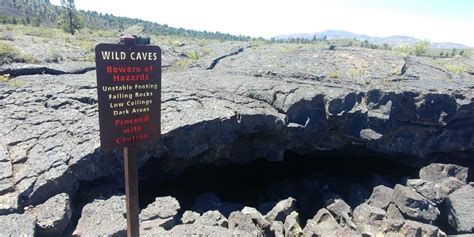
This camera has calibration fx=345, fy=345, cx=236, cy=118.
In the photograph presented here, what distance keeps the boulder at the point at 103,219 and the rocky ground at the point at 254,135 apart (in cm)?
3

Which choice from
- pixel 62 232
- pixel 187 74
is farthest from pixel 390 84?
pixel 62 232

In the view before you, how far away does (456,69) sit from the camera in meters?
14.7

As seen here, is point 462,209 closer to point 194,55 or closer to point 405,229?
point 405,229

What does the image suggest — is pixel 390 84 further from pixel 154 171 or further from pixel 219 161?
pixel 154 171

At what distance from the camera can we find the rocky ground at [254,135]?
692 centimetres

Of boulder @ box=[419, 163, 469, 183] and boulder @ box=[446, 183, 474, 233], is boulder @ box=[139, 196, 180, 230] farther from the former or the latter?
boulder @ box=[419, 163, 469, 183]

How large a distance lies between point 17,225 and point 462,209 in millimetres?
10712

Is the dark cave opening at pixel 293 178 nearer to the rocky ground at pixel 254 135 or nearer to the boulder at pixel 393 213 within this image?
the rocky ground at pixel 254 135

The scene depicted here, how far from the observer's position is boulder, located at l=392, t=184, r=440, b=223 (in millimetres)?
9266

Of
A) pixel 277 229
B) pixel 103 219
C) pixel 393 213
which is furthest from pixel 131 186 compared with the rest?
pixel 393 213

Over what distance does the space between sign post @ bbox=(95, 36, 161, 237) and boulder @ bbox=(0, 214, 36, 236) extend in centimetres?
222

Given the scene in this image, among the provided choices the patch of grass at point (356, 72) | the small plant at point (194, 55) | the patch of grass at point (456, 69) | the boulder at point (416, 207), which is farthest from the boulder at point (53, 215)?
the patch of grass at point (456, 69)

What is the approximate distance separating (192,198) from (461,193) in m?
8.09

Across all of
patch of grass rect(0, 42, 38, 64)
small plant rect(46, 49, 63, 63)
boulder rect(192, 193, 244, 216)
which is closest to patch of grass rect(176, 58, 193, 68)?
small plant rect(46, 49, 63, 63)
